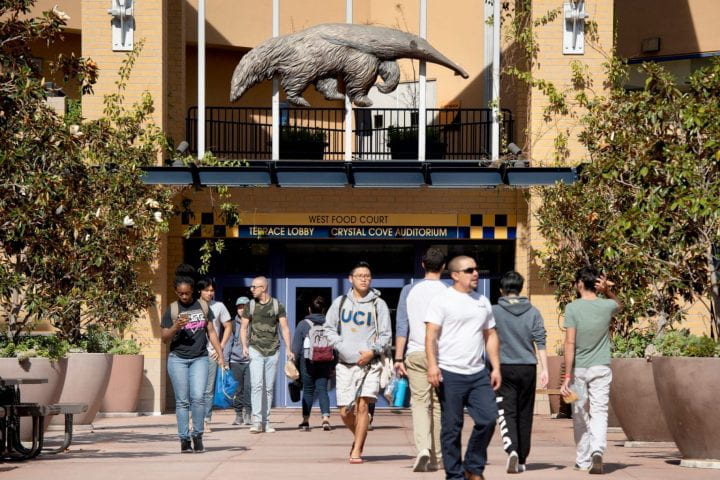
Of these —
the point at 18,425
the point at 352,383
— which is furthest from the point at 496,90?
the point at 18,425

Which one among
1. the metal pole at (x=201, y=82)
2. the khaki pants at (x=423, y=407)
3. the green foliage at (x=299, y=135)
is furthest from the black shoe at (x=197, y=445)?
the green foliage at (x=299, y=135)

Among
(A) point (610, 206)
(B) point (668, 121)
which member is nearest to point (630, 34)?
(A) point (610, 206)

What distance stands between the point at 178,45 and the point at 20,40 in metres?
11.3

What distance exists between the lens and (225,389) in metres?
23.5

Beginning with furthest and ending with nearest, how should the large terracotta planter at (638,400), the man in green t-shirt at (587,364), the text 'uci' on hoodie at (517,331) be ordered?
the large terracotta planter at (638,400) < the text 'uci' on hoodie at (517,331) < the man in green t-shirt at (587,364)

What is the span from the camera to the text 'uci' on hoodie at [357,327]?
1386 cm

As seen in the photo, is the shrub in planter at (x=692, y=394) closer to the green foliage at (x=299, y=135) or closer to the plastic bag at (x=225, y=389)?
the plastic bag at (x=225, y=389)

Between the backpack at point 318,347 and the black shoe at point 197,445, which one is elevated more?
the backpack at point 318,347

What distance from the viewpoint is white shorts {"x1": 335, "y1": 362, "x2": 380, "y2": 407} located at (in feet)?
44.9

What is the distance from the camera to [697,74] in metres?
14.5

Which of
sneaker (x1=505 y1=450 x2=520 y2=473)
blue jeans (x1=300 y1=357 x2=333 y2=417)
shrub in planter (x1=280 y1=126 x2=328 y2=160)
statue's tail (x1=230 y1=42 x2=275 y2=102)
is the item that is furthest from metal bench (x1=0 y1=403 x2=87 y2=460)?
shrub in planter (x1=280 y1=126 x2=328 y2=160)

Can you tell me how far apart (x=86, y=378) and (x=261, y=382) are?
7.03ft

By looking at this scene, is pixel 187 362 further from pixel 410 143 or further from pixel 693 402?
pixel 410 143

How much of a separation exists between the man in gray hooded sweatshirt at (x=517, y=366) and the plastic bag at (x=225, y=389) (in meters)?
10.6
